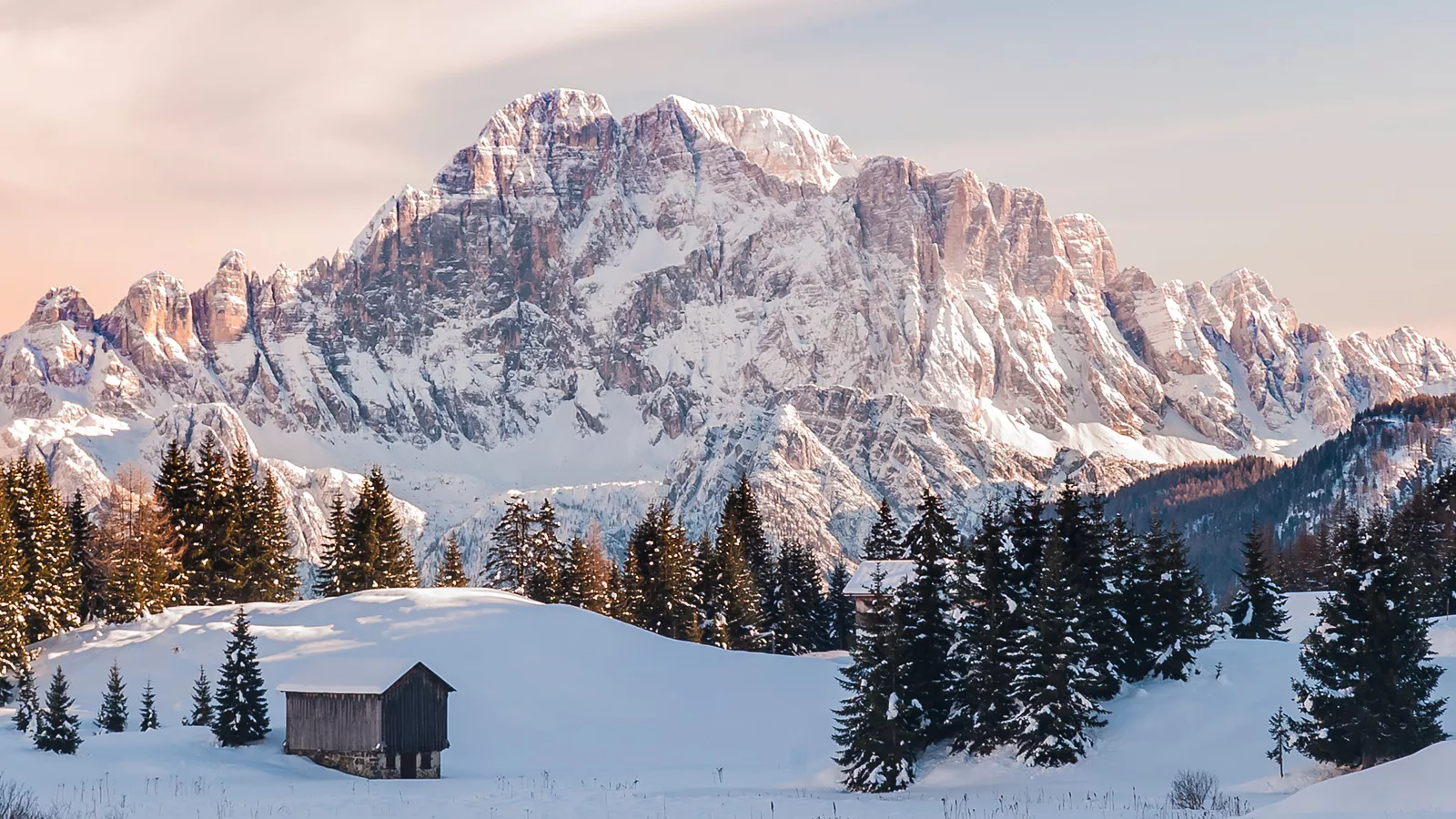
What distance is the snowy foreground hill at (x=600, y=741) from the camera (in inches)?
1496

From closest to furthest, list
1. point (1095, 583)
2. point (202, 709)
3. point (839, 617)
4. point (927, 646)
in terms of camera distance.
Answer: point (927, 646), point (1095, 583), point (202, 709), point (839, 617)

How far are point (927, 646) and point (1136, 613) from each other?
982 centimetres

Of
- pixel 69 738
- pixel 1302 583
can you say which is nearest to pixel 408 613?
pixel 69 738

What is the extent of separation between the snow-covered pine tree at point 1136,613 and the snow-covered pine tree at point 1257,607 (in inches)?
823

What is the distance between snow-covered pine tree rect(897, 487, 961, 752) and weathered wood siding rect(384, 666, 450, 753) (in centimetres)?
1752

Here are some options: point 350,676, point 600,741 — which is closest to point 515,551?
point 600,741

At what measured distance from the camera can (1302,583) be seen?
117 m

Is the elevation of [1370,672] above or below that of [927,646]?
below

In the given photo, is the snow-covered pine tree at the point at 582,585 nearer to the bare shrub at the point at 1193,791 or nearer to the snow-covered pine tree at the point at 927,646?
the snow-covered pine tree at the point at 927,646

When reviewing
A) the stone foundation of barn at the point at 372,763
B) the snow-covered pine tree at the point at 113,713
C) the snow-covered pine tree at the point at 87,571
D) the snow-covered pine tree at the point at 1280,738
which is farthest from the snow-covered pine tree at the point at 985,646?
the snow-covered pine tree at the point at 87,571

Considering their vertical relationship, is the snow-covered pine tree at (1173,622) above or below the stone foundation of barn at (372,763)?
above

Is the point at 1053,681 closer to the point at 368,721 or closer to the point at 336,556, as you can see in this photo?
the point at 368,721

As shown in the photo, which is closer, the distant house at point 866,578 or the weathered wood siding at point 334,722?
the weathered wood siding at point 334,722

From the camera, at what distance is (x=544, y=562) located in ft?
331
